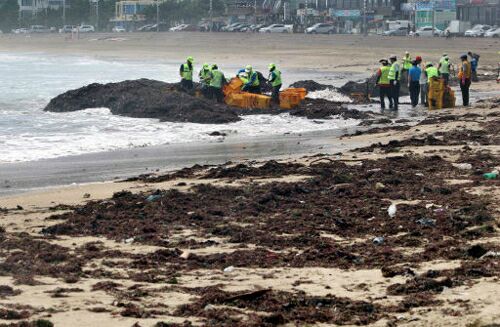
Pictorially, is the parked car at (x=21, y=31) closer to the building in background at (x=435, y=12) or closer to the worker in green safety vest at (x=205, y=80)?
the building in background at (x=435, y=12)

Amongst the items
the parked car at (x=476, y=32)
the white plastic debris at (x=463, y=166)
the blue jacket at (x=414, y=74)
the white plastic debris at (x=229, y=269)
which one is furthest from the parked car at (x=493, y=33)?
the white plastic debris at (x=229, y=269)

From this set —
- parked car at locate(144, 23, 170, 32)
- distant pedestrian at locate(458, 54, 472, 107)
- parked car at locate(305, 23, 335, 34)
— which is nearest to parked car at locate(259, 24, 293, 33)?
parked car at locate(305, 23, 335, 34)

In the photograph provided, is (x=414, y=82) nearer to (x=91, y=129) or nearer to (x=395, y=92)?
(x=395, y=92)

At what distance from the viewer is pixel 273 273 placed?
1016 cm

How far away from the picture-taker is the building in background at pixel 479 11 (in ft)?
334

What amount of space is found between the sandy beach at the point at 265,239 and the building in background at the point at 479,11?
84289mm

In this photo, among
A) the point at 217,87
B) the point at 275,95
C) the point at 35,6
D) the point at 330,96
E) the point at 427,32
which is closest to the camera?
the point at 275,95

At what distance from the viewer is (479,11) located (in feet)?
340

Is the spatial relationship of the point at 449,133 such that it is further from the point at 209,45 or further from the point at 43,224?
the point at 209,45

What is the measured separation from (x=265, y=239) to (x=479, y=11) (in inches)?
3757

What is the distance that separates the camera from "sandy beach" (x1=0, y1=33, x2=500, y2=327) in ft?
28.6

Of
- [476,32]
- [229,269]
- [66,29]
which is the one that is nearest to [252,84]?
[229,269]

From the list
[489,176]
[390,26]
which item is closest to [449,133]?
[489,176]

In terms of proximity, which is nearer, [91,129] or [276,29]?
[91,129]
